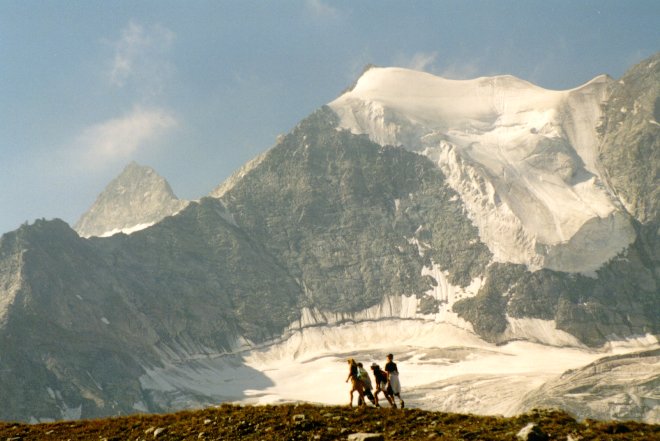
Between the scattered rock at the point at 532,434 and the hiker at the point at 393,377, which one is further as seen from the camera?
the hiker at the point at 393,377

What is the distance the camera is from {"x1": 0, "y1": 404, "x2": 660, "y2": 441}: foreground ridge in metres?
36.8

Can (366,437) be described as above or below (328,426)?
below

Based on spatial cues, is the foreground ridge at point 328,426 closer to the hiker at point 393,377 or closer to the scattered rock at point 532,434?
the scattered rock at point 532,434

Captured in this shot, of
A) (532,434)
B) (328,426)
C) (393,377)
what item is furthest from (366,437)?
(393,377)

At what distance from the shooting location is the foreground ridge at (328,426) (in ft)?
121

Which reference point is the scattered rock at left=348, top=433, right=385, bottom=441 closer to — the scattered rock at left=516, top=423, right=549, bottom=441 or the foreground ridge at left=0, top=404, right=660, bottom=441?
the foreground ridge at left=0, top=404, right=660, bottom=441

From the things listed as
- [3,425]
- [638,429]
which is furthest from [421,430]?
[3,425]

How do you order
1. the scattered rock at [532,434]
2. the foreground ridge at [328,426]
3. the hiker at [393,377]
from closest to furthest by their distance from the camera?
the scattered rock at [532,434]
the foreground ridge at [328,426]
the hiker at [393,377]

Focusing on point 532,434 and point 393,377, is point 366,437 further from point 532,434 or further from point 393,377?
point 393,377

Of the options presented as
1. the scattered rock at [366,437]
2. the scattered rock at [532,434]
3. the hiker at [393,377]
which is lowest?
the scattered rock at [532,434]

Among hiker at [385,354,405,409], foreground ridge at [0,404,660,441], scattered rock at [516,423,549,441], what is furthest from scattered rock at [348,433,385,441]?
hiker at [385,354,405,409]

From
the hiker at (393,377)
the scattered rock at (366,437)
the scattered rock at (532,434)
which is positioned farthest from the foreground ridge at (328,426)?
the hiker at (393,377)

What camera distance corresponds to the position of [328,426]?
40469mm

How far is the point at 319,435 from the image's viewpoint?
38812 millimetres
